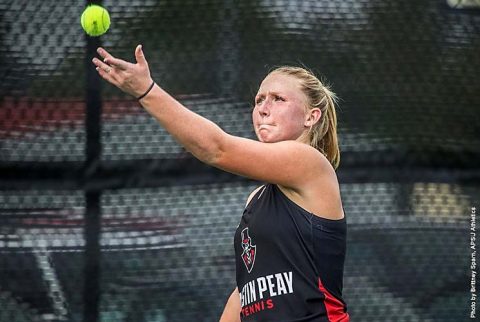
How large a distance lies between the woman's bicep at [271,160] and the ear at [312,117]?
132mm

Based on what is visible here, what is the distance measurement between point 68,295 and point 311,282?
1.38 m

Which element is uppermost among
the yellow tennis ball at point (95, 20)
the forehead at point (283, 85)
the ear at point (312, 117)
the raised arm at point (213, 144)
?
the yellow tennis ball at point (95, 20)

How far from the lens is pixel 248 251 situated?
265cm

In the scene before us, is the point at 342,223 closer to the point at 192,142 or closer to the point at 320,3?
the point at 192,142

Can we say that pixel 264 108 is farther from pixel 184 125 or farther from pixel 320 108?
pixel 184 125

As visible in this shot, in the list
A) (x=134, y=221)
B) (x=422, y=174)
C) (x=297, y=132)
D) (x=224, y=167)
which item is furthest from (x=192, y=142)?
(x=422, y=174)

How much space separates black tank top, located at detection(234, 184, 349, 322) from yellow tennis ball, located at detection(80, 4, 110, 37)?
1.10 meters

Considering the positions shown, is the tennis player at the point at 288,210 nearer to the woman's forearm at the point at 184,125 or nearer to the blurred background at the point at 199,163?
the woman's forearm at the point at 184,125

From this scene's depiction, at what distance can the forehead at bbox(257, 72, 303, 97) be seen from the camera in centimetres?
266

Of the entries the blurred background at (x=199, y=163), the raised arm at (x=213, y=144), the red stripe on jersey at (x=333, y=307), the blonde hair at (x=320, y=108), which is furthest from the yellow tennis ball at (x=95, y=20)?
the red stripe on jersey at (x=333, y=307)

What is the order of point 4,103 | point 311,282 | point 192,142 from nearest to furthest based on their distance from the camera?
point 192,142 → point 311,282 → point 4,103

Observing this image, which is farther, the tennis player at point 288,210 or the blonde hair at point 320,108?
the blonde hair at point 320,108

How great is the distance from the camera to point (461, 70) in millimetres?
3840

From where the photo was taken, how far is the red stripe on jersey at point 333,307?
2.59 meters
